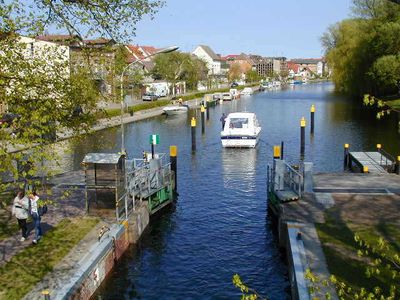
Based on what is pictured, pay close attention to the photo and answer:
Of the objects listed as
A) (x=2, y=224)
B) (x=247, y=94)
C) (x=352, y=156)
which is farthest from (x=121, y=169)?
(x=247, y=94)

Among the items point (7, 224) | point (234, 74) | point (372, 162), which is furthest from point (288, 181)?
point (234, 74)

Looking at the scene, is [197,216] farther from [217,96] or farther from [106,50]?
[217,96]

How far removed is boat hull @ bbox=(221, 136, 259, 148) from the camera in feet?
141

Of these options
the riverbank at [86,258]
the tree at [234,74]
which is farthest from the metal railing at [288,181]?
the tree at [234,74]

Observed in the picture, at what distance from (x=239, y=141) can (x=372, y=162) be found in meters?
14.1

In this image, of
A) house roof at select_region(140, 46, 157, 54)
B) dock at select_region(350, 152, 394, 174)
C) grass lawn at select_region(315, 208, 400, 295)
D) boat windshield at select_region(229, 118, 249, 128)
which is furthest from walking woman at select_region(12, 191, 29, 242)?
house roof at select_region(140, 46, 157, 54)

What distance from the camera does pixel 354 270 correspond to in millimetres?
13883

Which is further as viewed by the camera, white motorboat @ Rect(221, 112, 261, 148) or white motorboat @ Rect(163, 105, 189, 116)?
white motorboat @ Rect(163, 105, 189, 116)

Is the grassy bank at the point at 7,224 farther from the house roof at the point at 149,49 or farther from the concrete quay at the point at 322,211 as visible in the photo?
the house roof at the point at 149,49

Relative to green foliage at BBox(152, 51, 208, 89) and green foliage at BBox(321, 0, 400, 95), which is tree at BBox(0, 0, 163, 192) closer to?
green foliage at BBox(321, 0, 400, 95)

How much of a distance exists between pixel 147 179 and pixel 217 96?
8465 cm

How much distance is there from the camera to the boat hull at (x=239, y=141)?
43.1 meters

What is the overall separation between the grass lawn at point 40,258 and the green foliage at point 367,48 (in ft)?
171

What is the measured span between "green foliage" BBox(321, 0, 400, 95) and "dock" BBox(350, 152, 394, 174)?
101 feet
